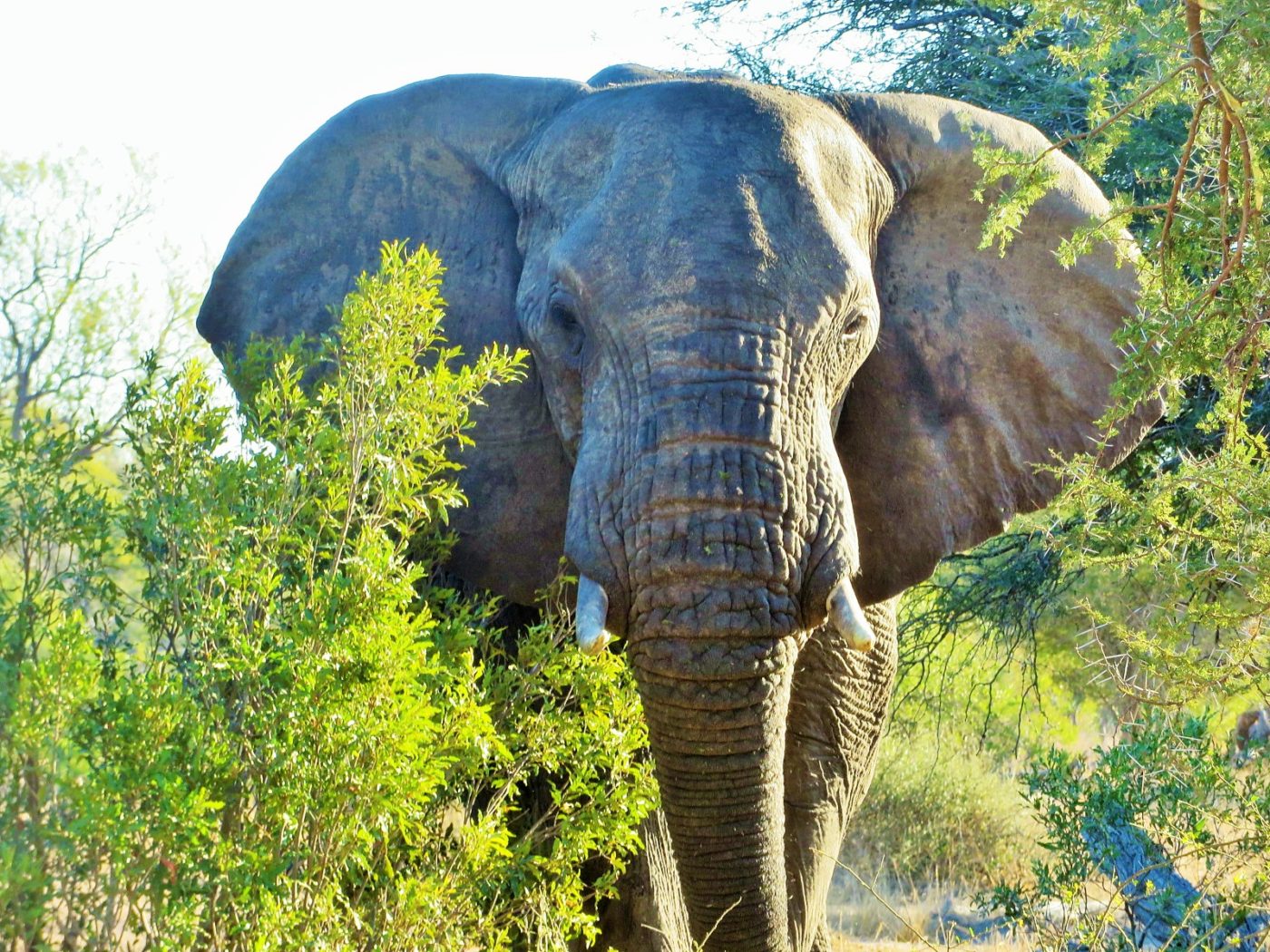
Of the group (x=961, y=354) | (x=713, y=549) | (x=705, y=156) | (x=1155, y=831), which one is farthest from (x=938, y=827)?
(x=713, y=549)

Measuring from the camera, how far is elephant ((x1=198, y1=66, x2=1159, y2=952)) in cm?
350

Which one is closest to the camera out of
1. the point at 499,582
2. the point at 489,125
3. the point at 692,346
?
the point at 692,346

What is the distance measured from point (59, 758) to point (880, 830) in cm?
695

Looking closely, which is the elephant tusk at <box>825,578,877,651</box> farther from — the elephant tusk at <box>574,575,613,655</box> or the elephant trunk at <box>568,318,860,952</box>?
the elephant tusk at <box>574,575,613,655</box>

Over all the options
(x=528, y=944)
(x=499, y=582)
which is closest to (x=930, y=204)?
(x=499, y=582)

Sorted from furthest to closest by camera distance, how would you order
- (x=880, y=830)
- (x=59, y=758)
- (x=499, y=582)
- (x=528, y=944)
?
(x=880, y=830) < (x=499, y=582) < (x=528, y=944) < (x=59, y=758)

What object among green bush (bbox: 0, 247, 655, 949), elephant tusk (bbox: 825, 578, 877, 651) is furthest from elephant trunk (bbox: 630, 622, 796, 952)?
green bush (bbox: 0, 247, 655, 949)

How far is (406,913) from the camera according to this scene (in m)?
3.30

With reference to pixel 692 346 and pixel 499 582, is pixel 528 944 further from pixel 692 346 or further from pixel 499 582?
pixel 692 346

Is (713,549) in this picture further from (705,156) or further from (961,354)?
(961,354)

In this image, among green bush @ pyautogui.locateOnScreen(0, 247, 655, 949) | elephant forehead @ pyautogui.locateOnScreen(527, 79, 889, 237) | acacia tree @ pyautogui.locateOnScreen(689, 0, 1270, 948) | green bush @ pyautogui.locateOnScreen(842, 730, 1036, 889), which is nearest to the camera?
green bush @ pyautogui.locateOnScreen(0, 247, 655, 949)

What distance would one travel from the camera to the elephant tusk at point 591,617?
3391 mm

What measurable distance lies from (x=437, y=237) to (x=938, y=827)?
573cm

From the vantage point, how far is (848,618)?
350 centimetres
